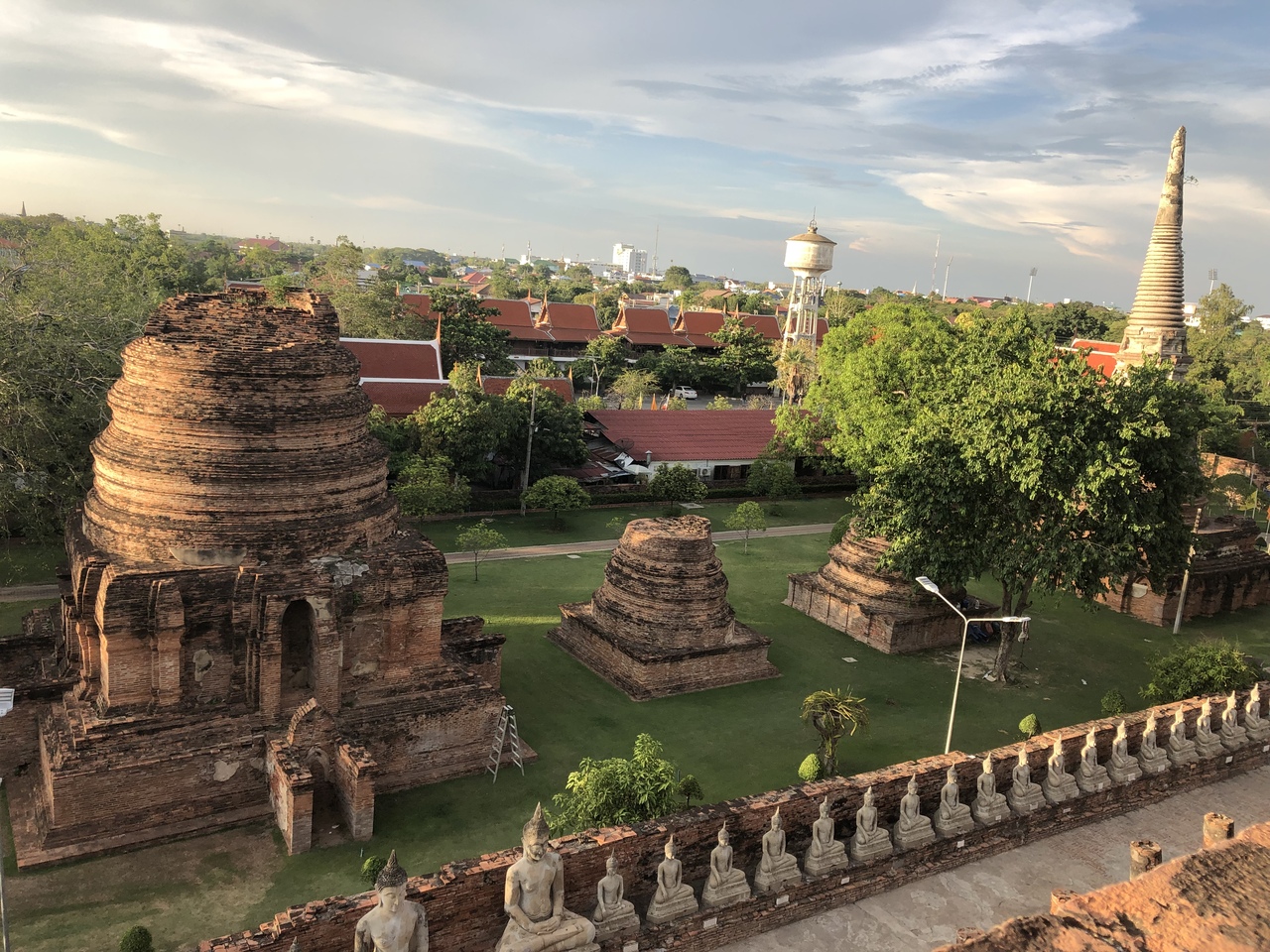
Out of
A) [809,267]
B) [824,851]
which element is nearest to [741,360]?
[809,267]

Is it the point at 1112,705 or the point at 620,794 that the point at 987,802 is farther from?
the point at 1112,705

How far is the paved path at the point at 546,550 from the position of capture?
78.4ft

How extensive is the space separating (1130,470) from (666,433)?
2493 cm

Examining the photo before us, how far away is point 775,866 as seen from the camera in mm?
11883

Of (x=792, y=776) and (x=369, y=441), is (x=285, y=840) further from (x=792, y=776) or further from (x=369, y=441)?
(x=792, y=776)

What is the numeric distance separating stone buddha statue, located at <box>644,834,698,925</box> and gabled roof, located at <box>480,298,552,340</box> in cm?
6472

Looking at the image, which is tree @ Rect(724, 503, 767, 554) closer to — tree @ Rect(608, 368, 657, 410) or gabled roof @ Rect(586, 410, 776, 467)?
gabled roof @ Rect(586, 410, 776, 467)

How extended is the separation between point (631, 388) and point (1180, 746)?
4303cm

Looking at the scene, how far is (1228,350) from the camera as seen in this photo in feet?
222

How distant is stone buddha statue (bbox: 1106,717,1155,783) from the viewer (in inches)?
609

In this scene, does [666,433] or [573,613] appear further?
[666,433]

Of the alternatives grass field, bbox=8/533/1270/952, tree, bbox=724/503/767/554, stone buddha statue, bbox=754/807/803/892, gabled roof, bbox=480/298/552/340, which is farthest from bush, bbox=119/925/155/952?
gabled roof, bbox=480/298/552/340

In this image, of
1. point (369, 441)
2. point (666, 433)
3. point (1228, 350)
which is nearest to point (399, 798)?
point (369, 441)

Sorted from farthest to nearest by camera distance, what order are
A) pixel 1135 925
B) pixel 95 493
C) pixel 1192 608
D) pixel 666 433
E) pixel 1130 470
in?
pixel 666 433, pixel 1192 608, pixel 1130 470, pixel 95 493, pixel 1135 925
